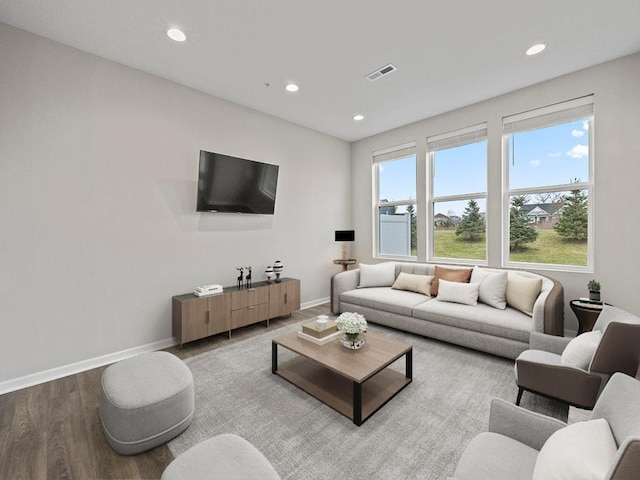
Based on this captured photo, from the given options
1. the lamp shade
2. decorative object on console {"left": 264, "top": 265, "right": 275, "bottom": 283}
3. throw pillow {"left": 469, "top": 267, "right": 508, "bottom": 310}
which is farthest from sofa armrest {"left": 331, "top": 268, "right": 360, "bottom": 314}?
throw pillow {"left": 469, "top": 267, "right": 508, "bottom": 310}

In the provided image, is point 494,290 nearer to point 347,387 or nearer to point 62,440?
point 347,387

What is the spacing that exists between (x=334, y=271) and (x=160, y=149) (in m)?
3.57

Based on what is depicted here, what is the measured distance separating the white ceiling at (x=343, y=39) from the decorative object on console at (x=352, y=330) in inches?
104

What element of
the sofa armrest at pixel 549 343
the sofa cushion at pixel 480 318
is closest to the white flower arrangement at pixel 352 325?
the sofa cushion at pixel 480 318

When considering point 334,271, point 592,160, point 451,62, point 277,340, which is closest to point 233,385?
point 277,340

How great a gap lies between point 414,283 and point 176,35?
13.4 ft

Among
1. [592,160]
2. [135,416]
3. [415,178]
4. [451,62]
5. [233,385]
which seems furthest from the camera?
[415,178]

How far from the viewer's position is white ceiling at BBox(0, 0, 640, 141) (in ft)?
7.57

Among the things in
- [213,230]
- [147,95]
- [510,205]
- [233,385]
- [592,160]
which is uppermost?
[147,95]

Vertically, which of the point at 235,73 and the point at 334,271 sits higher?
the point at 235,73

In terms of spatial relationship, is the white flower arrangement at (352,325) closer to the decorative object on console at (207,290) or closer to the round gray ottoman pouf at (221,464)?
the round gray ottoman pouf at (221,464)

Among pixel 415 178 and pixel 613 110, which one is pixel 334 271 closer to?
pixel 415 178

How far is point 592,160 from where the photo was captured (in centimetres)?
329

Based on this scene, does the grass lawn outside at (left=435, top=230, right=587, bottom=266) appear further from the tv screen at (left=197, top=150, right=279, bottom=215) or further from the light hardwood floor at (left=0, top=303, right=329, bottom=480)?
the light hardwood floor at (left=0, top=303, right=329, bottom=480)
